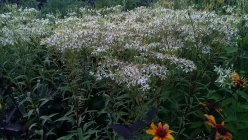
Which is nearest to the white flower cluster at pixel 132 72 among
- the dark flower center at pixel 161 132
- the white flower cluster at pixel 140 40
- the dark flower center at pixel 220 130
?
the white flower cluster at pixel 140 40

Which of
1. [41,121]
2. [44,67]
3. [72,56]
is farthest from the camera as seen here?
[44,67]

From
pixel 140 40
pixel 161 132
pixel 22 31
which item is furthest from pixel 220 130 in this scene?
pixel 22 31

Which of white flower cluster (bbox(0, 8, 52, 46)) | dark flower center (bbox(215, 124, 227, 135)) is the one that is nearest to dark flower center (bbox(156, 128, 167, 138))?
dark flower center (bbox(215, 124, 227, 135))

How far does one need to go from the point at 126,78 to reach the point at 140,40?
52 centimetres

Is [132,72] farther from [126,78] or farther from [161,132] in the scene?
[161,132]

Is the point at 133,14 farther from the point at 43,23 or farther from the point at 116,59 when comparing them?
the point at 116,59

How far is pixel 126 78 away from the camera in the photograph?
2.40m

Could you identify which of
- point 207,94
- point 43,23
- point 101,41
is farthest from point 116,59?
point 43,23

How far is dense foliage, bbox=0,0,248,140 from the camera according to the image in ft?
8.39

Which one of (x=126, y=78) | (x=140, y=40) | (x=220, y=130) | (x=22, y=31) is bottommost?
(x=220, y=130)

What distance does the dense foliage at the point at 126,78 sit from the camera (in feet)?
8.39

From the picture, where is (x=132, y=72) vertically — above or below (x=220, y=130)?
above

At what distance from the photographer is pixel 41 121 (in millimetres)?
2889

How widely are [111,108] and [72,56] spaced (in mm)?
447
